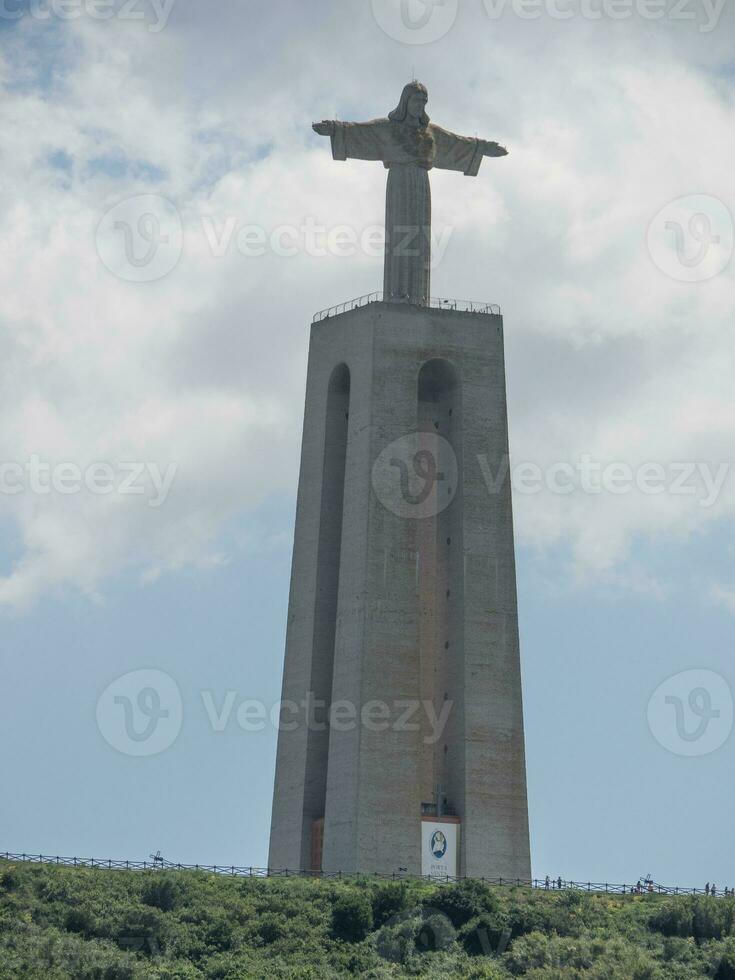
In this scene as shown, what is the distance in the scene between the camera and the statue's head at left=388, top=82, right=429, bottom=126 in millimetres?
77188

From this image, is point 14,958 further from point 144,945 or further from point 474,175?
point 474,175

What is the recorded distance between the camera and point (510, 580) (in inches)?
2869

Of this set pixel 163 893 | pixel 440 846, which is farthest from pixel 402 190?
pixel 163 893

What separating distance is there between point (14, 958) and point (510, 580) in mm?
24491

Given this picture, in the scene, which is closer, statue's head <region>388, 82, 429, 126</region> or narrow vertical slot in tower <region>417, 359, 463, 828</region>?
narrow vertical slot in tower <region>417, 359, 463, 828</region>

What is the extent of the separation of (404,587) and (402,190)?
15145 millimetres

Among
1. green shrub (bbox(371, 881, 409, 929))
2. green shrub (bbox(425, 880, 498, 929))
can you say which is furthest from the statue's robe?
green shrub (bbox(371, 881, 409, 929))

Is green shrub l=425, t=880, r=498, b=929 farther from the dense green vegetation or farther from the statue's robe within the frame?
the statue's robe

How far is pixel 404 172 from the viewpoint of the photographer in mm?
77250

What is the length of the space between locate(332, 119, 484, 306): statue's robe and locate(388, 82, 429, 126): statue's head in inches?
11.9

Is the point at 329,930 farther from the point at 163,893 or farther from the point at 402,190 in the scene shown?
the point at 402,190

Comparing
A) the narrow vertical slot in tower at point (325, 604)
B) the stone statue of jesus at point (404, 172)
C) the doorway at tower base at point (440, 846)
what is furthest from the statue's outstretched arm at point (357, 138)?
the doorway at tower base at point (440, 846)

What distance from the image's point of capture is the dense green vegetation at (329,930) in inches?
2217

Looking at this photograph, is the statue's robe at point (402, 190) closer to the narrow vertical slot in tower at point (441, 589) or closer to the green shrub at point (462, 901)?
the narrow vertical slot in tower at point (441, 589)
